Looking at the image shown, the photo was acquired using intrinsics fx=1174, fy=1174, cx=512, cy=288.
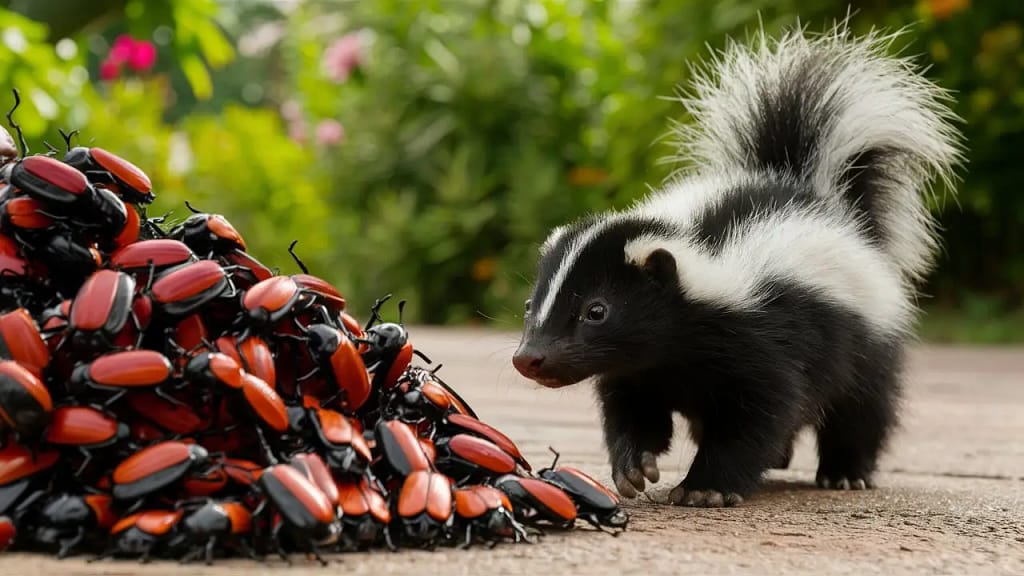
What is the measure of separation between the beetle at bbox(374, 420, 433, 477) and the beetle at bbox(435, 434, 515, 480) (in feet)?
0.34

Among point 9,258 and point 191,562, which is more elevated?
point 9,258

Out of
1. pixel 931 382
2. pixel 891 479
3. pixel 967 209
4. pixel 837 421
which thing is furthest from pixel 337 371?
pixel 967 209

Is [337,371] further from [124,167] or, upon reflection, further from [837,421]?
[837,421]

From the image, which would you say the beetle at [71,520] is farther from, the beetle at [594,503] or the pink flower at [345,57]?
the pink flower at [345,57]

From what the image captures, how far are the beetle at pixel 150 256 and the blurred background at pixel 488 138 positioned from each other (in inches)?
275

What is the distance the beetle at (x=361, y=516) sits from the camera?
2.35m

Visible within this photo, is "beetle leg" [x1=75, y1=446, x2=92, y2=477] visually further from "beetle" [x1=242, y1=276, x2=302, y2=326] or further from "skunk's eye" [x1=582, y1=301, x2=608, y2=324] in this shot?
Result: "skunk's eye" [x1=582, y1=301, x2=608, y2=324]

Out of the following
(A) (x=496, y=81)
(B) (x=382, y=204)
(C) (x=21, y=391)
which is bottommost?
(C) (x=21, y=391)

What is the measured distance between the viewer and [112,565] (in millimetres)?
2152

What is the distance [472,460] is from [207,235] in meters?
0.86

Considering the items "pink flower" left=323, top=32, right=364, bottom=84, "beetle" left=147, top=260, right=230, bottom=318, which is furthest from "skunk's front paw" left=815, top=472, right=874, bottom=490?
"pink flower" left=323, top=32, right=364, bottom=84

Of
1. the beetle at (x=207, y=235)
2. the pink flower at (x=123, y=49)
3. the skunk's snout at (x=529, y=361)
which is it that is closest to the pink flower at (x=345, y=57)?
the pink flower at (x=123, y=49)

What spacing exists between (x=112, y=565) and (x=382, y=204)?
1181 cm

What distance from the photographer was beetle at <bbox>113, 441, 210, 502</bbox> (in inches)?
88.1
